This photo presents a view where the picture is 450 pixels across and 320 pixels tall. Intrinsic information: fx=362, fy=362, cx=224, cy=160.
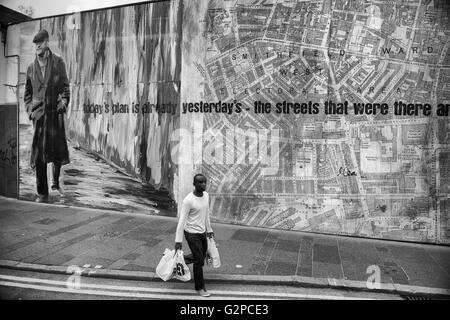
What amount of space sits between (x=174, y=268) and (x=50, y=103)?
839 cm

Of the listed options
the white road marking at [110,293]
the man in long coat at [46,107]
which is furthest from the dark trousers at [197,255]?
the man in long coat at [46,107]

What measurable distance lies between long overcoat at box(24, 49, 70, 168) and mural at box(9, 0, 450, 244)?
55.1 inches

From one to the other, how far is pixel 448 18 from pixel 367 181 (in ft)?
13.2

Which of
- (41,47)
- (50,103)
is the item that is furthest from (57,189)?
(41,47)

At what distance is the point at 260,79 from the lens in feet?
30.2

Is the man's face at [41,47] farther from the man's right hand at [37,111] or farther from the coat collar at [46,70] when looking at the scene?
the man's right hand at [37,111]

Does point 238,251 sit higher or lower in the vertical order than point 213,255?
lower

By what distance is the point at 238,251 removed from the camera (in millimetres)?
7445

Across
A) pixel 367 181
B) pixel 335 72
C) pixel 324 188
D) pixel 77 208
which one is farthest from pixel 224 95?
pixel 77 208

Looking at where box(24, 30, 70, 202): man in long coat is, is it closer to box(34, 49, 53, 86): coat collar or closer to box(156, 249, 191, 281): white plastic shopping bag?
box(34, 49, 53, 86): coat collar

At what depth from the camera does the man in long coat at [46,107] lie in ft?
37.3

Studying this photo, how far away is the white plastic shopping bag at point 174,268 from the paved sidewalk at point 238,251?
2.66 feet

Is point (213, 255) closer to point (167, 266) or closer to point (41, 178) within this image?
point (167, 266)
